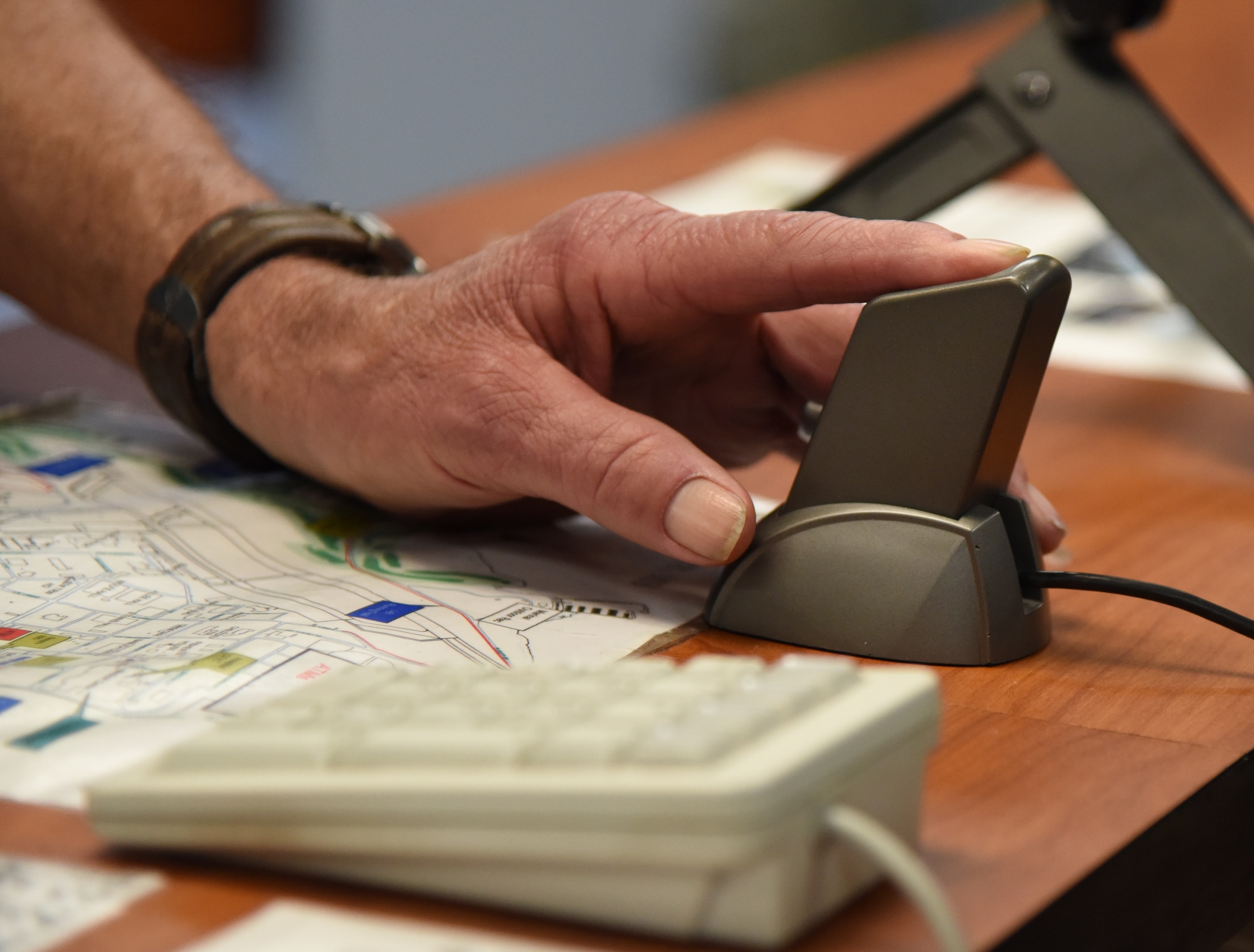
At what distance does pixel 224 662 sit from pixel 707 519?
0.60ft

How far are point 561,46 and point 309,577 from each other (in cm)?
296

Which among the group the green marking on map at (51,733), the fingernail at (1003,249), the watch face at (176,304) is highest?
the watch face at (176,304)

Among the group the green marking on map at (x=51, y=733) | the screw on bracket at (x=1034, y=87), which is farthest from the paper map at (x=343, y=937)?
the screw on bracket at (x=1034, y=87)

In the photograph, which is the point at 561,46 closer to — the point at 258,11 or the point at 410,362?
the point at 258,11

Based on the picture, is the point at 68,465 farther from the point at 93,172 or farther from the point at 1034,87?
the point at 1034,87

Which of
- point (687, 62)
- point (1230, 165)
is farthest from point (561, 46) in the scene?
point (1230, 165)

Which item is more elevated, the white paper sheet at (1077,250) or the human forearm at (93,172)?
the human forearm at (93,172)

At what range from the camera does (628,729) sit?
329 millimetres

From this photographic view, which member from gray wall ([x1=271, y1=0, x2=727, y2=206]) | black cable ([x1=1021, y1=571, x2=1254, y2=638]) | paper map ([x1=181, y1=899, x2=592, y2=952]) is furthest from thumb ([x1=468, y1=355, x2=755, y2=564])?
gray wall ([x1=271, y1=0, x2=727, y2=206])

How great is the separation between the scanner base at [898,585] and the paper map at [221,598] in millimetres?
51

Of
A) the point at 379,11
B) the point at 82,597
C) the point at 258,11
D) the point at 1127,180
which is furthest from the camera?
Answer: the point at 258,11

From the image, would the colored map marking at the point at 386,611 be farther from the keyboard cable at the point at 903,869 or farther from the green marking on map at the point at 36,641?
the keyboard cable at the point at 903,869

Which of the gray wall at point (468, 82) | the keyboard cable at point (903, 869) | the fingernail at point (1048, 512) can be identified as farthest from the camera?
the gray wall at point (468, 82)

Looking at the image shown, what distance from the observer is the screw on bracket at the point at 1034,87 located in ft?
2.73
